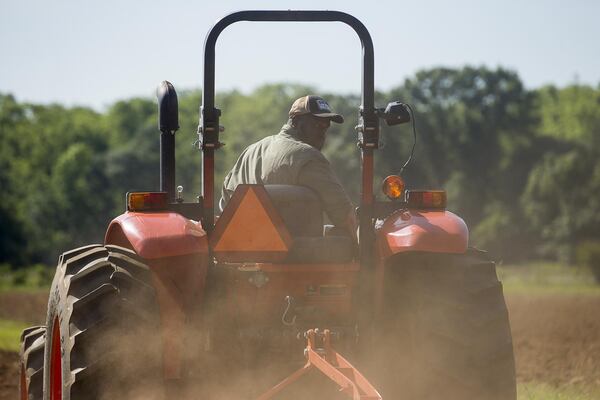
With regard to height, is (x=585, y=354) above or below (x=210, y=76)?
below

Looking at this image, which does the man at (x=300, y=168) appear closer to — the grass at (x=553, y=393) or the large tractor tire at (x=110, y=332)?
the large tractor tire at (x=110, y=332)

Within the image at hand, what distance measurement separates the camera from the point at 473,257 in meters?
5.92

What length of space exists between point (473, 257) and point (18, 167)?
7852 cm

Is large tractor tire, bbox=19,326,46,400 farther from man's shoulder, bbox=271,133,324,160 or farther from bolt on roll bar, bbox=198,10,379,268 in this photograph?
man's shoulder, bbox=271,133,324,160

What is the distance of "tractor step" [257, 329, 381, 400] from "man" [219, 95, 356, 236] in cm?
76

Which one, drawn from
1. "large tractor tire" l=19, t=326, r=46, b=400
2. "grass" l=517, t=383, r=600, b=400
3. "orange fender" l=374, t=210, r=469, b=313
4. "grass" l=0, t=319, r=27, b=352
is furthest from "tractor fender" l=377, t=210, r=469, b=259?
"grass" l=0, t=319, r=27, b=352

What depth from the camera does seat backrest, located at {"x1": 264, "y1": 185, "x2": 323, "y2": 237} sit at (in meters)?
6.08

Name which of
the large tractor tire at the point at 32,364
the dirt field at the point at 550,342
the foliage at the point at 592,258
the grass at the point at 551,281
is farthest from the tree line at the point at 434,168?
the large tractor tire at the point at 32,364

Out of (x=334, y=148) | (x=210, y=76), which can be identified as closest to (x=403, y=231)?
(x=210, y=76)

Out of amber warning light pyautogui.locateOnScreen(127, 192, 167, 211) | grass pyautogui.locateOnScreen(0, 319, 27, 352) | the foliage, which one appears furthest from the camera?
the foliage

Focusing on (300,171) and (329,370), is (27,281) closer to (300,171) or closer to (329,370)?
(300,171)

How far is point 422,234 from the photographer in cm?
587

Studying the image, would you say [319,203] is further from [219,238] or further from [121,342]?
[121,342]

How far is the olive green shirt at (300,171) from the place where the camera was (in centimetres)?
623
